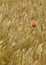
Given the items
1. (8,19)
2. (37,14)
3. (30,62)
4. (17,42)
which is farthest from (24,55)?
(37,14)

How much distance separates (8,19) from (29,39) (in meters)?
0.55

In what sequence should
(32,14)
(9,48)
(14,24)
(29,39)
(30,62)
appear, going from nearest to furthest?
(30,62) < (9,48) < (29,39) < (14,24) < (32,14)

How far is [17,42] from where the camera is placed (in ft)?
9.62

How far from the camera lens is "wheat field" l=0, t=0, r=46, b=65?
2662 mm

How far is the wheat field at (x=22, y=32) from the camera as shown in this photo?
2662 mm

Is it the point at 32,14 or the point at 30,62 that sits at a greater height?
the point at 32,14

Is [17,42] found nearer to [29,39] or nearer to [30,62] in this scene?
[29,39]

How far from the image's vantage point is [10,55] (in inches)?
107

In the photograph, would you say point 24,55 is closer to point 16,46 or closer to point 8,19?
point 16,46

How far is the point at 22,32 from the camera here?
3.08 m

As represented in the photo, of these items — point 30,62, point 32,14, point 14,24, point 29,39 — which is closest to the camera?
point 30,62

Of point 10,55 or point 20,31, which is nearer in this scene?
point 10,55

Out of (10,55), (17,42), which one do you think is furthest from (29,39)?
(10,55)

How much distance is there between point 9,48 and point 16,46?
0.44 feet
